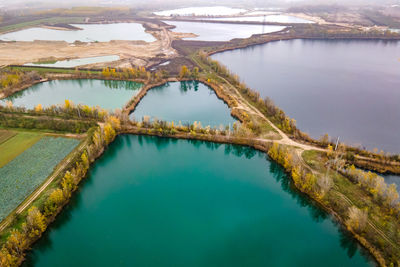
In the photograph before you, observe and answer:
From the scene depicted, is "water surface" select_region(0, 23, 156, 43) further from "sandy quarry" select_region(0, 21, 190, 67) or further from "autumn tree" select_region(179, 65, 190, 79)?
"autumn tree" select_region(179, 65, 190, 79)

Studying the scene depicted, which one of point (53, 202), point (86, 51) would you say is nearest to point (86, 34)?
point (86, 51)

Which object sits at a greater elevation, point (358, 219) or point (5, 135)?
point (5, 135)

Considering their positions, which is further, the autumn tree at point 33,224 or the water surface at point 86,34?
the water surface at point 86,34

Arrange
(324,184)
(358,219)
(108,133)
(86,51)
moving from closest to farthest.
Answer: (358,219), (324,184), (108,133), (86,51)

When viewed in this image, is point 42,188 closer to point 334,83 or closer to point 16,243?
point 16,243

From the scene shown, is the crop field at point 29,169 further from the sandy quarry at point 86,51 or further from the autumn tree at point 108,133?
the sandy quarry at point 86,51

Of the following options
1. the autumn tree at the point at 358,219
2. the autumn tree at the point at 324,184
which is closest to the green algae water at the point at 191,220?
the autumn tree at the point at 358,219
